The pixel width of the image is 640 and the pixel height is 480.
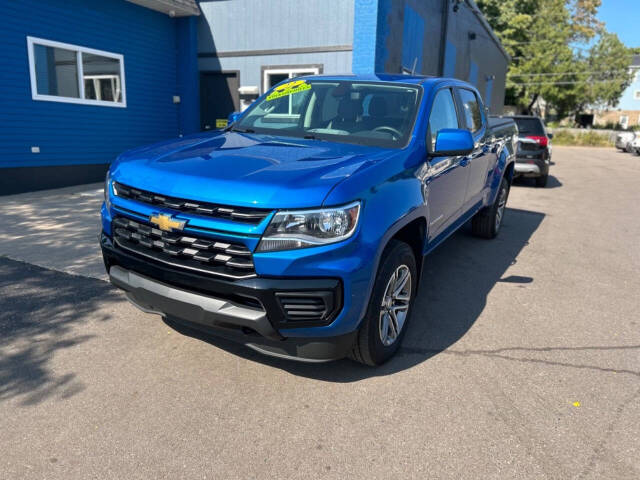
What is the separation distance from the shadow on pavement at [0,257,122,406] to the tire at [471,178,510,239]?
15.1 feet

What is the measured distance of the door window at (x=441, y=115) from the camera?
386cm

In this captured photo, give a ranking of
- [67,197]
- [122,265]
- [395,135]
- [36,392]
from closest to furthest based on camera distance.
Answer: [36,392]
[122,265]
[395,135]
[67,197]

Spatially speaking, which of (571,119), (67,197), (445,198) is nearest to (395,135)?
(445,198)

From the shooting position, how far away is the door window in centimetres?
386

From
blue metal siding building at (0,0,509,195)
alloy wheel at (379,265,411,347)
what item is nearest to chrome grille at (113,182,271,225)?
alloy wheel at (379,265,411,347)

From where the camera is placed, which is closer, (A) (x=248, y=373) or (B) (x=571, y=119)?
(A) (x=248, y=373)

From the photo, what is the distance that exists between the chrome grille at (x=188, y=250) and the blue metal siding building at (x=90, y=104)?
703 cm

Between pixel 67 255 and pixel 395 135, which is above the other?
pixel 395 135

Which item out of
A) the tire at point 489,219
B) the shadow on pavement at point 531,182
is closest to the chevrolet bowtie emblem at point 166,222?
the tire at point 489,219

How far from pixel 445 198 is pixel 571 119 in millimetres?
66509

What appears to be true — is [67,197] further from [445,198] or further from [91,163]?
[445,198]

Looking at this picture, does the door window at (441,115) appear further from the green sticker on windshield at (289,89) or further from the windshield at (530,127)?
the windshield at (530,127)

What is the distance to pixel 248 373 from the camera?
10.3ft

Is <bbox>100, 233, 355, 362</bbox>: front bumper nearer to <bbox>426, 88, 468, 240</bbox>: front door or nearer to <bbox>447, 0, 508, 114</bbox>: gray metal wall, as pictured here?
<bbox>426, 88, 468, 240</bbox>: front door
